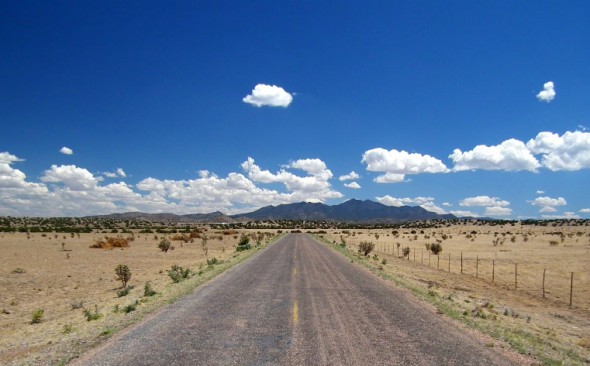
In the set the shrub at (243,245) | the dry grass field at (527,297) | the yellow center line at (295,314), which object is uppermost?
the yellow center line at (295,314)

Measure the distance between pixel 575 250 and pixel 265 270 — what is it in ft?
127

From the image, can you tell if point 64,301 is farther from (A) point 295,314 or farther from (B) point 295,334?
(B) point 295,334

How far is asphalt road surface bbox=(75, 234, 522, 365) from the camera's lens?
9.08 m

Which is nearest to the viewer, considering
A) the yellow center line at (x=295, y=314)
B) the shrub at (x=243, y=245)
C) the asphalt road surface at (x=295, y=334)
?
the asphalt road surface at (x=295, y=334)

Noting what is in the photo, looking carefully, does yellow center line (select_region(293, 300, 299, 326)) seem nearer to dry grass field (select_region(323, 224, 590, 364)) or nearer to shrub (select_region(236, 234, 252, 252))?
dry grass field (select_region(323, 224, 590, 364))

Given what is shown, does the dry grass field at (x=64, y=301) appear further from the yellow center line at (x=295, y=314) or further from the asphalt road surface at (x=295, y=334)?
the yellow center line at (x=295, y=314)

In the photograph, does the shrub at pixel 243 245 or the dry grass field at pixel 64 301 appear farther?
the shrub at pixel 243 245

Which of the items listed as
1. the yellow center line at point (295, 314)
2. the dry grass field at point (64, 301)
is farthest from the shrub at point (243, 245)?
the yellow center line at point (295, 314)

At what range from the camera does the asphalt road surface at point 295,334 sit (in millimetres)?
9078

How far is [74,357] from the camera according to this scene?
9250 mm

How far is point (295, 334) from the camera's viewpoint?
434 inches

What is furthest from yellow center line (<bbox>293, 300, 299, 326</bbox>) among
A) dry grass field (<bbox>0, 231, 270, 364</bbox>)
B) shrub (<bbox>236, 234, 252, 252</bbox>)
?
shrub (<bbox>236, 234, 252, 252</bbox>)

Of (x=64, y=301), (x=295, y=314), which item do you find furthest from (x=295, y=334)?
(x=64, y=301)

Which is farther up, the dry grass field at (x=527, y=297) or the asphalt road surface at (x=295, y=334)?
the asphalt road surface at (x=295, y=334)
